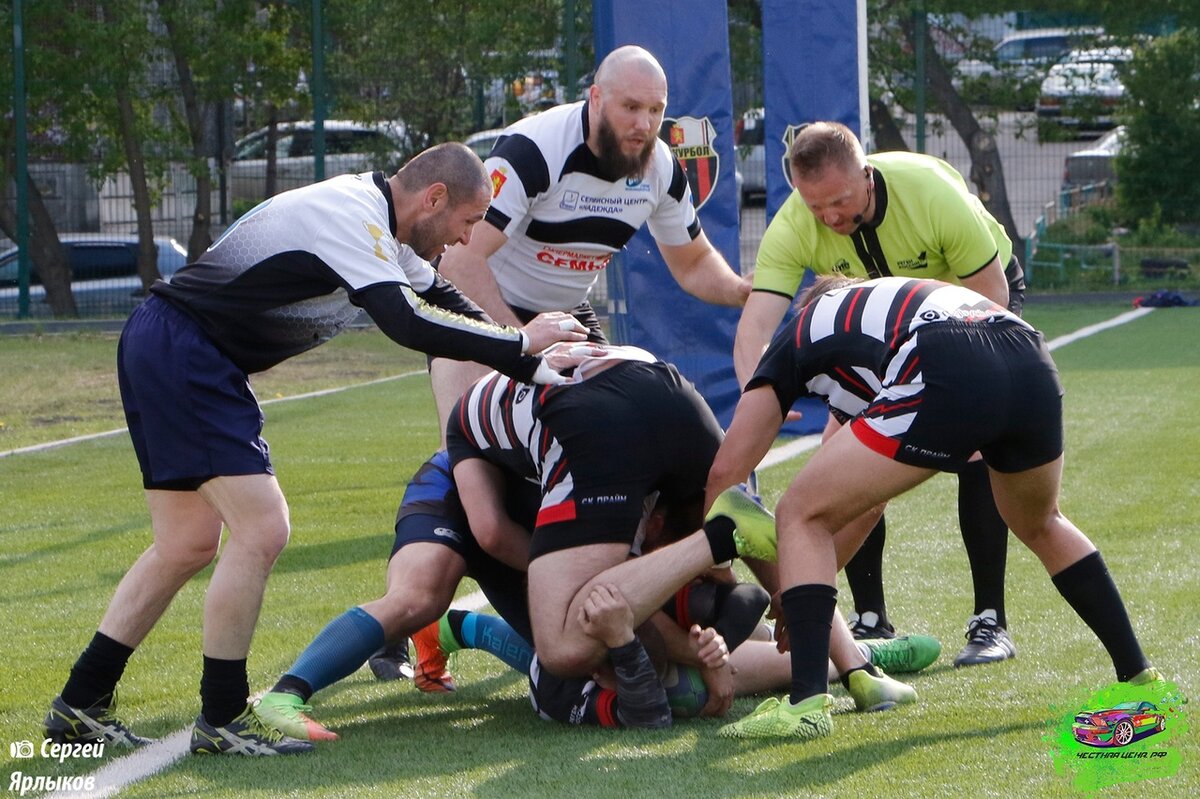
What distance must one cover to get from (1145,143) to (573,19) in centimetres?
780

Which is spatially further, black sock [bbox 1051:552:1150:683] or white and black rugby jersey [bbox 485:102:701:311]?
white and black rugby jersey [bbox 485:102:701:311]

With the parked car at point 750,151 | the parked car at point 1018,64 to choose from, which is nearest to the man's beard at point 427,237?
the parked car at point 750,151

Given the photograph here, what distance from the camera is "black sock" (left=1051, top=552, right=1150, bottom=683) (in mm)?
4188

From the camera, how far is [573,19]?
1755 cm

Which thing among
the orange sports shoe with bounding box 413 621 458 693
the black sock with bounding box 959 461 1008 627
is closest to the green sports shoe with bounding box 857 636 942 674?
the black sock with bounding box 959 461 1008 627

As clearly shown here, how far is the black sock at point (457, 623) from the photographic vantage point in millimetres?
4777

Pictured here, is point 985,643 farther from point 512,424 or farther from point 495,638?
point 512,424

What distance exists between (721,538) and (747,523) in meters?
0.08

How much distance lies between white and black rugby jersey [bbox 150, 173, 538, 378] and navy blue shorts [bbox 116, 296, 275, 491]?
67mm

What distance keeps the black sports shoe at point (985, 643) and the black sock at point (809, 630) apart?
98cm

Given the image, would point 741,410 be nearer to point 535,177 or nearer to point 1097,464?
point 535,177

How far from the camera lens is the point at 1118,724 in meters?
3.89

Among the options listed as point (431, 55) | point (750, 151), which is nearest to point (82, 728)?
point (431, 55)

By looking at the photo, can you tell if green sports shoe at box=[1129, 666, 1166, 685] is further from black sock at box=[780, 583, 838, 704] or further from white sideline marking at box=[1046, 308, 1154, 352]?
white sideline marking at box=[1046, 308, 1154, 352]
